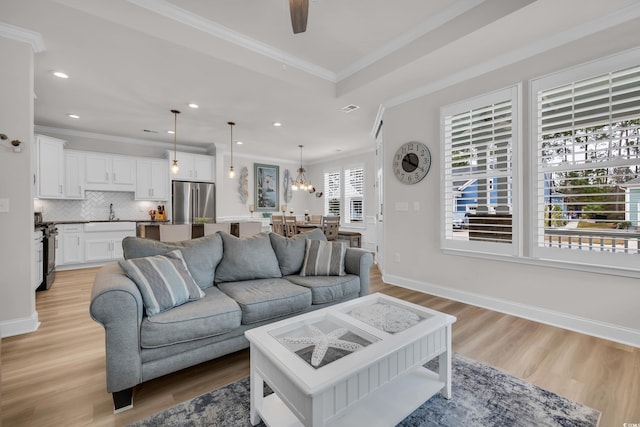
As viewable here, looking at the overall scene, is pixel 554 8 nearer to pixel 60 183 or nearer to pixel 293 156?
pixel 293 156

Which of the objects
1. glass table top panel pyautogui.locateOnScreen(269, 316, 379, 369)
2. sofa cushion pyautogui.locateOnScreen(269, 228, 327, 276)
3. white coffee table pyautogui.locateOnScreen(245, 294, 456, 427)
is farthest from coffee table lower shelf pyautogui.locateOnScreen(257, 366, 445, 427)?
sofa cushion pyautogui.locateOnScreen(269, 228, 327, 276)

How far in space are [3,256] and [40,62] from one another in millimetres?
2100

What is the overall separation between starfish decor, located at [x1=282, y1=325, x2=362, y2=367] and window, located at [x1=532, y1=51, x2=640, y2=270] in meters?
2.49

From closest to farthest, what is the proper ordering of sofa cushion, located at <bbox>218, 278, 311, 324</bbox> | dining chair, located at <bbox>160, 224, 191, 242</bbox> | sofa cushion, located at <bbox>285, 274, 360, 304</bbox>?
sofa cushion, located at <bbox>218, 278, 311, 324</bbox>
sofa cushion, located at <bbox>285, 274, 360, 304</bbox>
dining chair, located at <bbox>160, 224, 191, 242</bbox>

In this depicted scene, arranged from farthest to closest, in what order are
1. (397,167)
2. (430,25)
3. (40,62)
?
(397,167) → (40,62) → (430,25)

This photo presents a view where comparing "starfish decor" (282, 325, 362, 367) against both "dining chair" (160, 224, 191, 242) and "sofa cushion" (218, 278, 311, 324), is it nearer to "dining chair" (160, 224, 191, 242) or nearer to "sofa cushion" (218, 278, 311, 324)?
"sofa cushion" (218, 278, 311, 324)

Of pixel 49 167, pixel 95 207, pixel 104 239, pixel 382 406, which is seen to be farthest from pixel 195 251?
pixel 95 207

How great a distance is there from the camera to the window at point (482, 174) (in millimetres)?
2961

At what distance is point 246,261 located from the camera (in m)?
2.57

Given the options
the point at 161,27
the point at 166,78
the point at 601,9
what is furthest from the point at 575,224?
the point at 166,78

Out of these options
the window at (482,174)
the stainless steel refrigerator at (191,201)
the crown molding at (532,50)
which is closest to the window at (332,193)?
the stainless steel refrigerator at (191,201)

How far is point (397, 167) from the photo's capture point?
160 inches

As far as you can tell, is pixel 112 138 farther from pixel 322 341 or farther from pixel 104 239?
pixel 322 341

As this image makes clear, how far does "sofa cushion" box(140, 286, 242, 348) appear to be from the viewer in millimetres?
1635
